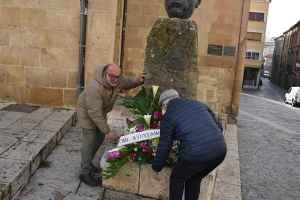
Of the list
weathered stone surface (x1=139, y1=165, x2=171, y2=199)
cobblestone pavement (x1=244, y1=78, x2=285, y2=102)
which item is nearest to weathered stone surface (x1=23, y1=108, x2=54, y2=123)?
weathered stone surface (x1=139, y1=165, x2=171, y2=199)

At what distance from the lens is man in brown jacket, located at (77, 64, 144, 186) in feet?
14.3

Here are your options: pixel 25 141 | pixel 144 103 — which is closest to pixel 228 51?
pixel 144 103

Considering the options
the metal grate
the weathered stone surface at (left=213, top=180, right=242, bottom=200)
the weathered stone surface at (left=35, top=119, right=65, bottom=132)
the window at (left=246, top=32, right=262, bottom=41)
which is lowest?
the weathered stone surface at (left=213, top=180, right=242, bottom=200)

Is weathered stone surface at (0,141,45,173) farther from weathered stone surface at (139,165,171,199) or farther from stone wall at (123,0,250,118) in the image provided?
stone wall at (123,0,250,118)

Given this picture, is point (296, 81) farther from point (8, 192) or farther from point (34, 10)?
point (8, 192)

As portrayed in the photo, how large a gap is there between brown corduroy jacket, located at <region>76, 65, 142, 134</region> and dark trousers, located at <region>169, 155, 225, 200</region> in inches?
41.5

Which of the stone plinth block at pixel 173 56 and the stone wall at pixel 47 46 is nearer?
the stone plinth block at pixel 173 56

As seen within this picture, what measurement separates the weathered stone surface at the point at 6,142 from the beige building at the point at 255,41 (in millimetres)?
41856

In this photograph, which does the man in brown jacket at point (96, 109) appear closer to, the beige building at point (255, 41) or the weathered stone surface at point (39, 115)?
the weathered stone surface at point (39, 115)

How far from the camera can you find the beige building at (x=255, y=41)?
147ft

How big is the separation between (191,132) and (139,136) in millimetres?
975

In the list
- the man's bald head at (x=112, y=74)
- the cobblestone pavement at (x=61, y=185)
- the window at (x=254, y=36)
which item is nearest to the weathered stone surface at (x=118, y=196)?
the cobblestone pavement at (x=61, y=185)

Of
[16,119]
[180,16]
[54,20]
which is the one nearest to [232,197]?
[180,16]

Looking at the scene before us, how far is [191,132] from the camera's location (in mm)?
3547
